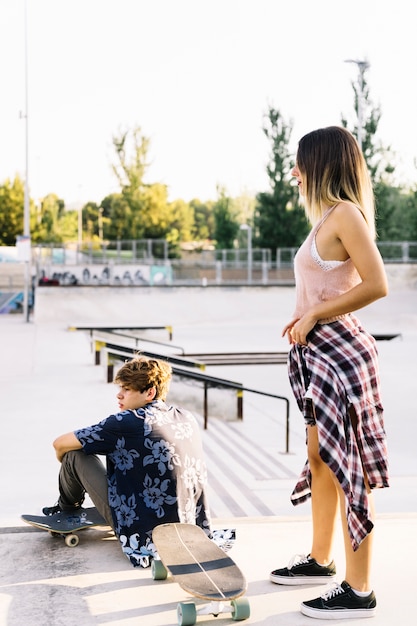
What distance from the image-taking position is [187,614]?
320 centimetres

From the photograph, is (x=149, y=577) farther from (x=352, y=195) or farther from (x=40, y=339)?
(x=40, y=339)

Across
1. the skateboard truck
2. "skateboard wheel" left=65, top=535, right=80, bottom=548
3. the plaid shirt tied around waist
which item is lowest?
"skateboard wheel" left=65, top=535, right=80, bottom=548

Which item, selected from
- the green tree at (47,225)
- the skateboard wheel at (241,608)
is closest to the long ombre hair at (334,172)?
the skateboard wheel at (241,608)

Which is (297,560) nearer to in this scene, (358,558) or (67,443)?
(358,558)

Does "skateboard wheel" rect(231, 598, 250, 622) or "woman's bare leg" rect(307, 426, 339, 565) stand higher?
"woman's bare leg" rect(307, 426, 339, 565)

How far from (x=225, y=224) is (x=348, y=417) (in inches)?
2178

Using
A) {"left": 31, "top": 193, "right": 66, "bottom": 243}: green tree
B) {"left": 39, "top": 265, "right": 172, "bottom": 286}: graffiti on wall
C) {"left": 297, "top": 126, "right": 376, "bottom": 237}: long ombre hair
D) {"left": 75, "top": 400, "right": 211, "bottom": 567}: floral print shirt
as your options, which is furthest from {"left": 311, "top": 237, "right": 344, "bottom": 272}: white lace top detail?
{"left": 31, "top": 193, "right": 66, "bottom": 243}: green tree

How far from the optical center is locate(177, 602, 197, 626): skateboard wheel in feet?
10.5

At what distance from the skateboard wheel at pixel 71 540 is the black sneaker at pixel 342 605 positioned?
1371 millimetres

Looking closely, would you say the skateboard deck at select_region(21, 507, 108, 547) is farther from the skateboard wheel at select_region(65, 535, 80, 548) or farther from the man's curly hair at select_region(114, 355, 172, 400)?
the man's curly hair at select_region(114, 355, 172, 400)

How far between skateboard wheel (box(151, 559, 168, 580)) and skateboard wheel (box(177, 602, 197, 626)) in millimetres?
489

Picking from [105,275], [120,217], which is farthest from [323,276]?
[120,217]

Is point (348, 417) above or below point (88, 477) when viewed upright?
above

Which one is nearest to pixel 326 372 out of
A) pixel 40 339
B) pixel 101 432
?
pixel 101 432
